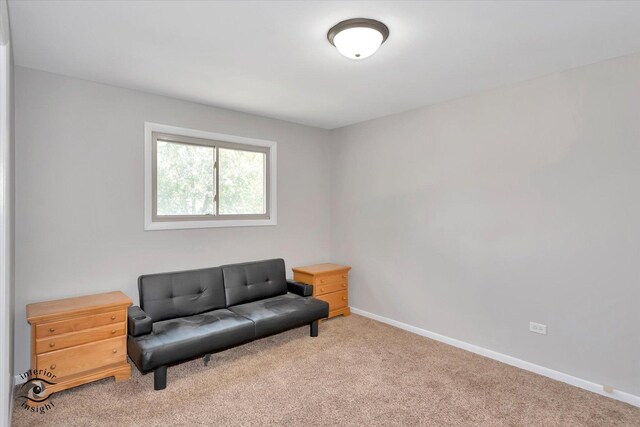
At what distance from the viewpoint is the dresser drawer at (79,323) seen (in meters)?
2.52

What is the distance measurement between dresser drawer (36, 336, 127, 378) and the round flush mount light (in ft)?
9.45

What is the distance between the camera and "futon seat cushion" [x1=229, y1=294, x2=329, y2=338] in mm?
3363

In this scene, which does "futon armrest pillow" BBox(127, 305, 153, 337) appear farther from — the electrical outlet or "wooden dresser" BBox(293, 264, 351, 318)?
the electrical outlet

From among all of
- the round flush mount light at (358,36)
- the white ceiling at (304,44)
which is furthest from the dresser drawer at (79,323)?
the round flush mount light at (358,36)

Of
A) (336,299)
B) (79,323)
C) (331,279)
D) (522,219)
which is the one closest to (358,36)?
(522,219)

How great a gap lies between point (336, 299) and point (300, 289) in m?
0.67

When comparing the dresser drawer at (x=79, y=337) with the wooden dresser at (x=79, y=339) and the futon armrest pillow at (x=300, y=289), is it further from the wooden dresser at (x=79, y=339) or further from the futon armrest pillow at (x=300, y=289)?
the futon armrest pillow at (x=300, y=289)

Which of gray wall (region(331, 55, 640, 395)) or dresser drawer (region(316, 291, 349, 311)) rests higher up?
gray wall (region(331, 55, 640, 395))

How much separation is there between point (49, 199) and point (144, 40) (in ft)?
5.44

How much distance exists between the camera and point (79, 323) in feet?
8.73

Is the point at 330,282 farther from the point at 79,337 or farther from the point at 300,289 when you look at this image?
the point at 79,337

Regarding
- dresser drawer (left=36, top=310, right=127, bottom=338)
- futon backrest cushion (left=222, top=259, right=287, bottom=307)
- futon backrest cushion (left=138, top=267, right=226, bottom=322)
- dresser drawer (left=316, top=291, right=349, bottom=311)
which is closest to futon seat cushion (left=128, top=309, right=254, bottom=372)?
futon backrest cushion (left=138, top=267, right=226, bottom=322)

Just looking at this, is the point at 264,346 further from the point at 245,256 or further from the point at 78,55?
the point at 78,55

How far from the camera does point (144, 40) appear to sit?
2.41 meters
